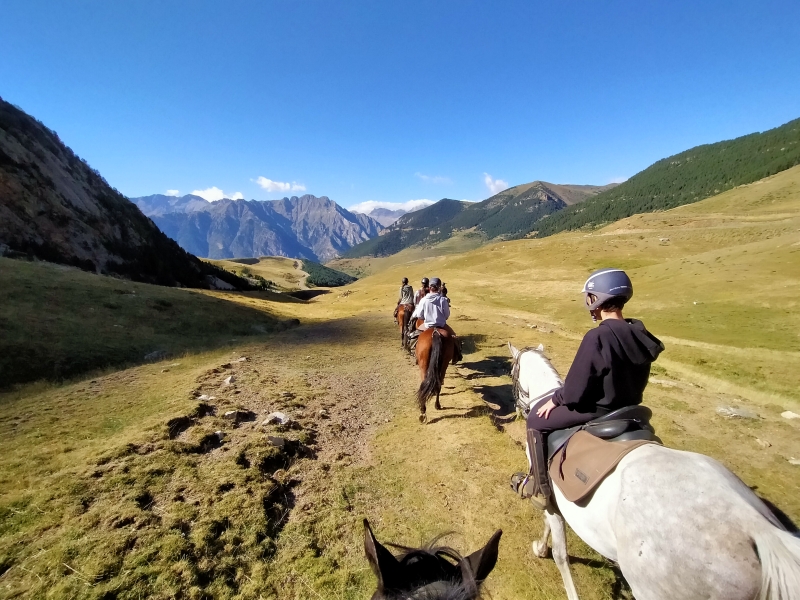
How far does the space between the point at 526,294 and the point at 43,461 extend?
1723 inches

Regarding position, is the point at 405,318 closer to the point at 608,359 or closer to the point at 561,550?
the point at 561,550

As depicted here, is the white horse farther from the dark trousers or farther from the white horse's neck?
the white horse's neck

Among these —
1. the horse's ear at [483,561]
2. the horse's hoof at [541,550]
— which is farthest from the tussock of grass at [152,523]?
the horse's hoof at [541,550]

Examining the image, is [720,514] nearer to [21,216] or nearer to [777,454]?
[777,454]

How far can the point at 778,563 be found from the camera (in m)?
2.49

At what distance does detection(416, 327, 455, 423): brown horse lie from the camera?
10109 millimetres

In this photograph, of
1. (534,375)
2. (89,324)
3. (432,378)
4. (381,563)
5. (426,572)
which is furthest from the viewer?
(89,324)

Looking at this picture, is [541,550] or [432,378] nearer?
[541,550]

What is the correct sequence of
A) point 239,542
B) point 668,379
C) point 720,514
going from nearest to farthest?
1. point 720,514
2. point 239,542
3. point 668,379

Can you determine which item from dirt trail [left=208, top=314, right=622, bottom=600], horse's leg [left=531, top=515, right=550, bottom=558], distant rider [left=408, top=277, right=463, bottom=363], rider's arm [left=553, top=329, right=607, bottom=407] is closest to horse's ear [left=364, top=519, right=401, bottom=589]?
rider's arm [left=553, top=329, right=607, bottom=407]

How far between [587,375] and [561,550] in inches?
110

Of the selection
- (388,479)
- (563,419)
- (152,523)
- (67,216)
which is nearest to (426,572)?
(563,419)

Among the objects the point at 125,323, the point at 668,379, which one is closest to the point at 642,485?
the point at 668,379

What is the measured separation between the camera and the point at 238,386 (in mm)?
11453
